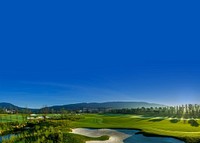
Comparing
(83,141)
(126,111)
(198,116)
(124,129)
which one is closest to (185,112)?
(198,116)

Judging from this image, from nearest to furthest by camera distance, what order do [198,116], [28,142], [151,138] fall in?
[28,142] → [151,138] → [198,116]

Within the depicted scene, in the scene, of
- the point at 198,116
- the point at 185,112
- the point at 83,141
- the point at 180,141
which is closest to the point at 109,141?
the point at 83,141

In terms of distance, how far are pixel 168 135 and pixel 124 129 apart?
19085 millimetres

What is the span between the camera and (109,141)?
2709 inches

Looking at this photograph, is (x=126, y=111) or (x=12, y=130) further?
(x=126, y=111)

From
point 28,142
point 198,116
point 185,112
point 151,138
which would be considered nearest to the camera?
point 28,142

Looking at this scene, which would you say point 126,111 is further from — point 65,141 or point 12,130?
point 65,141

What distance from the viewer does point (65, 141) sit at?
6331 cm

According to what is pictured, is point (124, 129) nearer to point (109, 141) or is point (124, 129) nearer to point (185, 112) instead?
point (109, 141)

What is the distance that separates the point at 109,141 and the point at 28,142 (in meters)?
16.9

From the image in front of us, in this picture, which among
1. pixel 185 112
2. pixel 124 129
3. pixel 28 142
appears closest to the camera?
pixel 28 142

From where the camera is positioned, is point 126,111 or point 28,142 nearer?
point 28,142

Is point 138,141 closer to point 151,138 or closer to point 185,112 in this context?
point 151,138

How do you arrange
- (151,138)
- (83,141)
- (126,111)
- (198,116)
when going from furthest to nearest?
1. (126,111)
2. (198,116)
3. (151,138)
4. (83,141)
